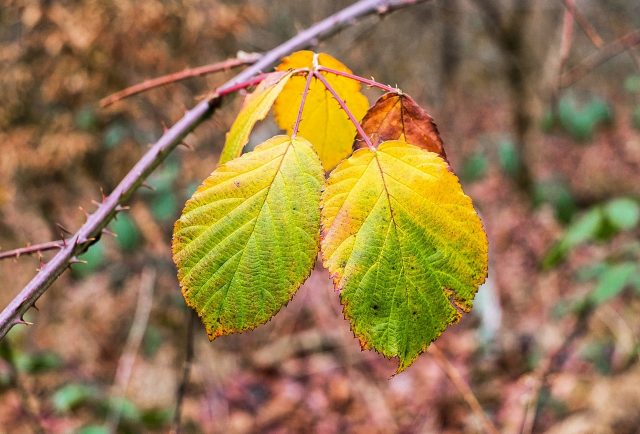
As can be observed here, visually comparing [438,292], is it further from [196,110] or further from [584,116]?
[584,116]

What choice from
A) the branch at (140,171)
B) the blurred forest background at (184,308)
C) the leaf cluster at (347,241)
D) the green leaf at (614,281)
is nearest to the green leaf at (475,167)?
the blurred forest background at (184,308)

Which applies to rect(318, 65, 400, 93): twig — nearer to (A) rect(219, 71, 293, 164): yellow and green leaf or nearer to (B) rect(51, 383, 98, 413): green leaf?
(A) rect(219, 71, 293, 164): yellow and green leaf

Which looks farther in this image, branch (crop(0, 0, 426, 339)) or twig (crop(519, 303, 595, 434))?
twig (crop(519, 303, 595, 434))

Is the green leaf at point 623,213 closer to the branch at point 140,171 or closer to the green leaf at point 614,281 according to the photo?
the green leaf at point 614,281

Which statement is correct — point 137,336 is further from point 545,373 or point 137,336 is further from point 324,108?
point 324,108

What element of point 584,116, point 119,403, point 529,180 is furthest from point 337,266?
point 529,180

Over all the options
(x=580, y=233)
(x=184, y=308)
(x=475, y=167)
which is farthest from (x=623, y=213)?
(x=184, y=308)

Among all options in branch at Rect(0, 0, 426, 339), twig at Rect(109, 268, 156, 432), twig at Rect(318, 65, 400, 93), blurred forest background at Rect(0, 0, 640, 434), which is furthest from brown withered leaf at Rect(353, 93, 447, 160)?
twig at Rect(109, 268, 156, 432)
